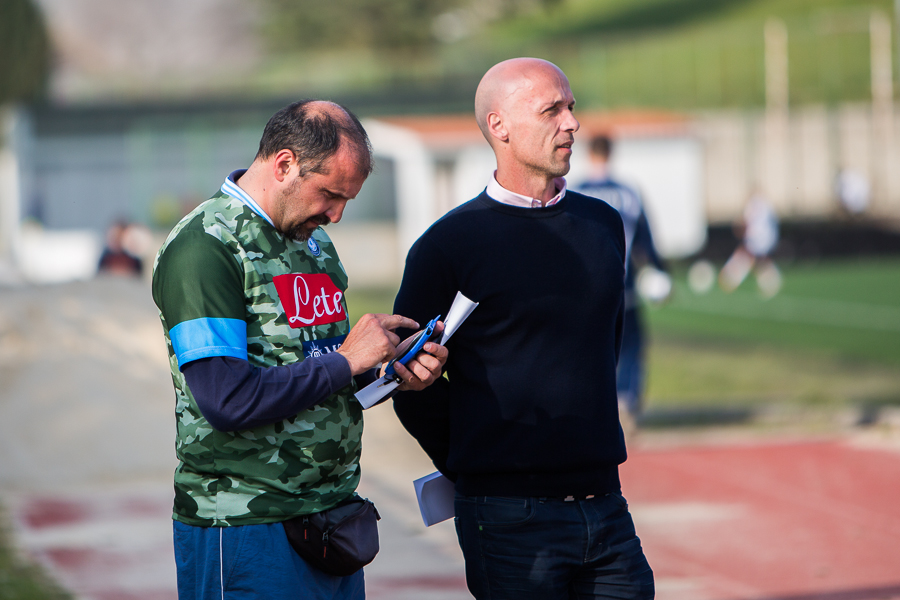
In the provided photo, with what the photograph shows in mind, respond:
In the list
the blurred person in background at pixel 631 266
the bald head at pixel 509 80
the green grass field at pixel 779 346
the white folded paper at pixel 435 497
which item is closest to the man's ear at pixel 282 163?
the bald head at pixel 509 80

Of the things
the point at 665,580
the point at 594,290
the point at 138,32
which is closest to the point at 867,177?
the point at 665,580

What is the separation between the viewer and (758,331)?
1608 cm

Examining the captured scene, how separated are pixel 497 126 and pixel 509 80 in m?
0.14

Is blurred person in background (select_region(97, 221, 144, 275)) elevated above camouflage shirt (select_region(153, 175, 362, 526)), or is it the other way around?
blurred person in background (select_region(97, 221, 144, 275))

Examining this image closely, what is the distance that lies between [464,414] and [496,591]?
1.64 feet

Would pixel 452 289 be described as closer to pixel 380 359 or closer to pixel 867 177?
pixel 380 359

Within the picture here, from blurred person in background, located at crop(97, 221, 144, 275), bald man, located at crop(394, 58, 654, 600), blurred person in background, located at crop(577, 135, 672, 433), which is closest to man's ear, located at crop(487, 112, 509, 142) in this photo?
bald man, located at crop(394, 58, 654, 600)

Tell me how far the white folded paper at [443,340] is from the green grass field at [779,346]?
7.64 meters

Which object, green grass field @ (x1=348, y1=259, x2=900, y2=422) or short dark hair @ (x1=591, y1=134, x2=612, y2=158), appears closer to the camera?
short dark hair @ (x1=591, y1=134, x2=612, y2=158)

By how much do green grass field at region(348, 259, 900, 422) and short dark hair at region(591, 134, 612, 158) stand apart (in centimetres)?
324

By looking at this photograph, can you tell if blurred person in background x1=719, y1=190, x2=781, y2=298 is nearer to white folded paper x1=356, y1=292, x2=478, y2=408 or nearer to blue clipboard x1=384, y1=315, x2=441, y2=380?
white folded paper x1=356, y1=292, x2=478, y2=408

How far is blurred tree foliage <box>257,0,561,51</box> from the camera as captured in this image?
5325 cm

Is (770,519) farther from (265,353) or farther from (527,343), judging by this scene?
(265,353)

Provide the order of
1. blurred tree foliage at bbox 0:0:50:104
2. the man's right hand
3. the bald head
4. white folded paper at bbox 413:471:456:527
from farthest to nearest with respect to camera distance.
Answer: blurred tree foliage at bbox 0:0:50:104
white folded paper at bbox 413:471:456:527
the bald head
the man's right hand
